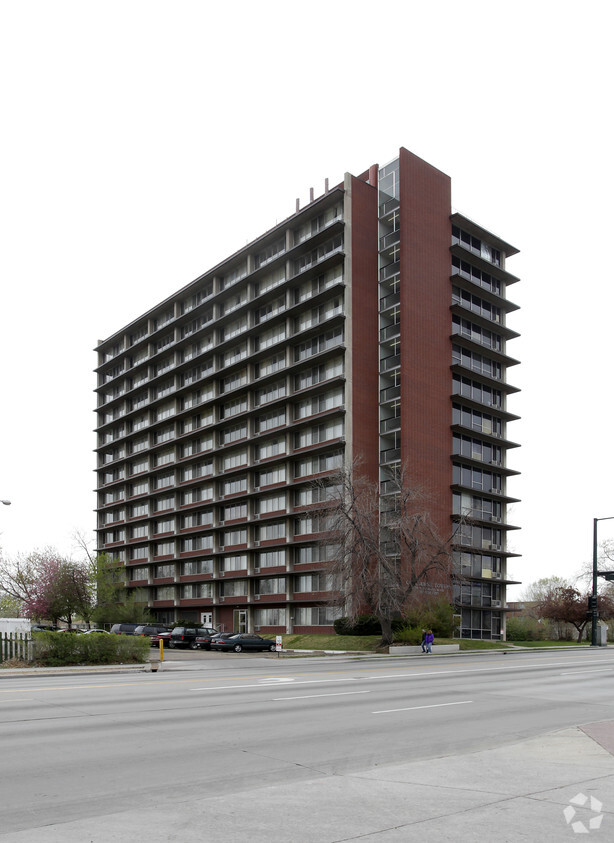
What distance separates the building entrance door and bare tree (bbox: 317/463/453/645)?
70.5ft

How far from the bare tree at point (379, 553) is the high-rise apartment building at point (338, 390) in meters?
2.48

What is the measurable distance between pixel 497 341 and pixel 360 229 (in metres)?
17.6

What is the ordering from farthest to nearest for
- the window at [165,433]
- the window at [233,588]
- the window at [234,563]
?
the window at [165,433] → the window at [234,563] → the window at [233,588]

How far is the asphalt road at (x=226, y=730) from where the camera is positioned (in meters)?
8.73

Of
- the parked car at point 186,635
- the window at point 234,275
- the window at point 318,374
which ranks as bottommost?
the parked car at point 186,635

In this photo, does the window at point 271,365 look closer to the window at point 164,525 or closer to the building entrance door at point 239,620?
the building entrance door at point 239,620

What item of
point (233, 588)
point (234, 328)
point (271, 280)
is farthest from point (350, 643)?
point (234, 328)

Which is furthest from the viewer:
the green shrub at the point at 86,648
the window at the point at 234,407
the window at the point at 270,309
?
the window at the point at 234,407

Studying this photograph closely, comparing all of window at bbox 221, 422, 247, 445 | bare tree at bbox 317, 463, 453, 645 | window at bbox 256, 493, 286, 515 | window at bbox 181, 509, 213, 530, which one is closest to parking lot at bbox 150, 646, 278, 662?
bare tree at bbox 317, 463, 453, 645

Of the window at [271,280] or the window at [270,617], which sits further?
the window at [271,280]

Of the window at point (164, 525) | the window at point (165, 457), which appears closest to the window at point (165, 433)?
the window at point (165, 457)

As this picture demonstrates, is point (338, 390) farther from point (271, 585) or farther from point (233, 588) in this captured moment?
point (233, 588)

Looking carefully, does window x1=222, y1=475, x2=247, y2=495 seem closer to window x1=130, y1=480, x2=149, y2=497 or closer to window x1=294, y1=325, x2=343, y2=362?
window x1=294, y1=325, x2=343, y2=362

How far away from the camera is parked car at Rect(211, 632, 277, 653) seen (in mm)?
49281
